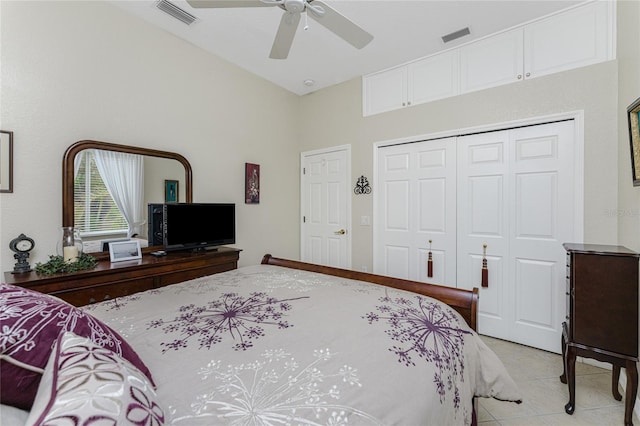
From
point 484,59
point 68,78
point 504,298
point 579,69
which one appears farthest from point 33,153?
point 579,69

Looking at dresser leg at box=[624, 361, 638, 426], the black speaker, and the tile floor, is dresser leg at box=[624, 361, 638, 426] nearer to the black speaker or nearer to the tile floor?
the tile floor

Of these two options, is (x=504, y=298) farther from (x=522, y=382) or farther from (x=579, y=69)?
(x=579, y=69)

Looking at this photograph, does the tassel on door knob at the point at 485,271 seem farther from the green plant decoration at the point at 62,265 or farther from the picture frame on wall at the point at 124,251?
the green plant decoration at the point at 62,265

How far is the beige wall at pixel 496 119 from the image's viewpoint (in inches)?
91.7

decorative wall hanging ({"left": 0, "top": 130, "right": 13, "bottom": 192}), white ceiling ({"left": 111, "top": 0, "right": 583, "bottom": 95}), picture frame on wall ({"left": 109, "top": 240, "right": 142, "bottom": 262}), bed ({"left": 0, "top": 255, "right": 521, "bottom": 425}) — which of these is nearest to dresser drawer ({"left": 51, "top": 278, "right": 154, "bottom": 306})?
picture frame on wall ({"left": 109, "top": 240, "right": 142, "bottom": 262})

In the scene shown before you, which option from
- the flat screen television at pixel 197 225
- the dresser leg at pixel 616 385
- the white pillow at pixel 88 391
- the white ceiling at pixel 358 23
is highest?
the white ceiling at pixel 358 23

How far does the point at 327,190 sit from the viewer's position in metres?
4.06

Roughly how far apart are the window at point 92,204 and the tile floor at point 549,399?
308 centimetres

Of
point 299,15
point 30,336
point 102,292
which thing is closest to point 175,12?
point 299,15

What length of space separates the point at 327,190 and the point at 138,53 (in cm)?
253

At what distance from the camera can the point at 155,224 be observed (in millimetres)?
2668

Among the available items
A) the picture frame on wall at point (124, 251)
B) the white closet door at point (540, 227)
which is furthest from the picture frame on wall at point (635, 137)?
the picture frame on wall at point (124, 251)

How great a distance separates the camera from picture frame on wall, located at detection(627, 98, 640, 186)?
1.81m

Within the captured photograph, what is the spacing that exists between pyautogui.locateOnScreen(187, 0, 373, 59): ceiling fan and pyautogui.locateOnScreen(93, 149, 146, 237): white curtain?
1.46 meters
